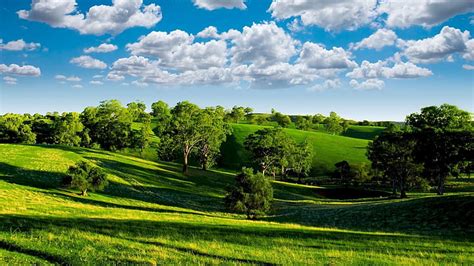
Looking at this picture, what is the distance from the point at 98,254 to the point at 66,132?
402ft

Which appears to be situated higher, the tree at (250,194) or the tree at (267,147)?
A: the tree at (267,147)

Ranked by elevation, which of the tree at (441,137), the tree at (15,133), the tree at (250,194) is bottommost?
the tree at (250,194)

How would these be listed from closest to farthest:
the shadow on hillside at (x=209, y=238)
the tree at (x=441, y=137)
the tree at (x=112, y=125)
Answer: the shadow on hillside at (x=209, y=238) → the tree at (x=441, y=137) → the tree at (x=112, y=125)

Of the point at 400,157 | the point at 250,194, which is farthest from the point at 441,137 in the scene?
the point at 250,194

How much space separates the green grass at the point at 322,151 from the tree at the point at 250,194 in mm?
86707

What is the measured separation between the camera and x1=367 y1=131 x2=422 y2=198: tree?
76125mm

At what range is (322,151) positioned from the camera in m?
153

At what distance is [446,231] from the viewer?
109 ft

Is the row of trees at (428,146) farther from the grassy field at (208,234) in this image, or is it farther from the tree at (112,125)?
the tree at (112,125)

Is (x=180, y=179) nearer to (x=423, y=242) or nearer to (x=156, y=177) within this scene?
(x=156, y=177)

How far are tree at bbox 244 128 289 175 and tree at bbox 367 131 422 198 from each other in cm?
3324

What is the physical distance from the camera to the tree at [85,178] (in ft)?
166

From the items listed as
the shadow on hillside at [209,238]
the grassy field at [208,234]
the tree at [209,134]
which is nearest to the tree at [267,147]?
the tree at [209,134]

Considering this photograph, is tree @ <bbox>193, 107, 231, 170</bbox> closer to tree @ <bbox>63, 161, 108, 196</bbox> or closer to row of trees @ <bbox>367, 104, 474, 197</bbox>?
row of trees @ <bbox>367, 104, 474, 197</bbox>
